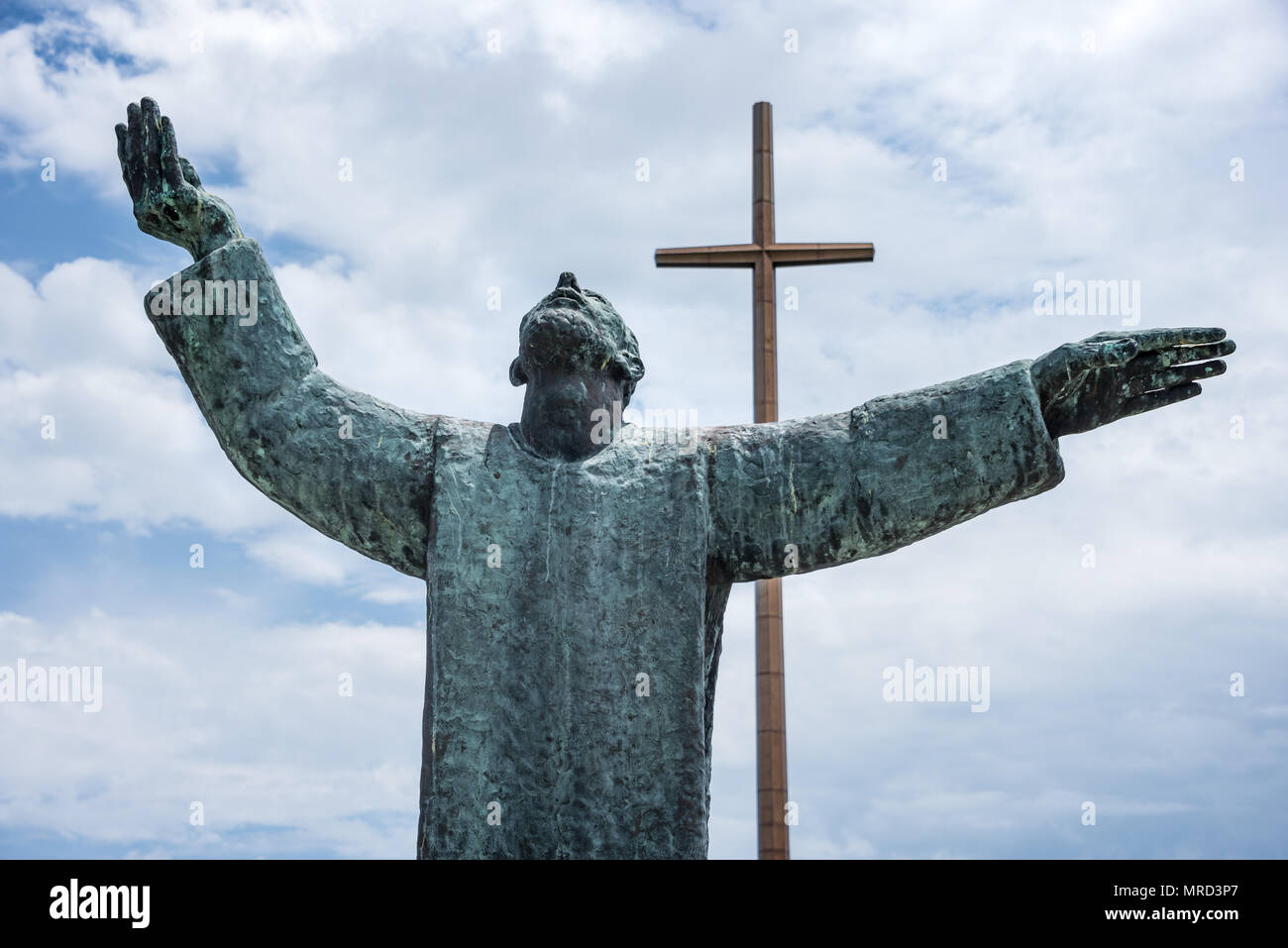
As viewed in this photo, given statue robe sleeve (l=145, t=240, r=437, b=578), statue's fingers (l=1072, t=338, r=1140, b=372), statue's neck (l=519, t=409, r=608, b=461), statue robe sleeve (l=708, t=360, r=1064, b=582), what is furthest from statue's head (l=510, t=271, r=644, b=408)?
A: statue's fingers (l=1072, t=338, r=1140, b=372)

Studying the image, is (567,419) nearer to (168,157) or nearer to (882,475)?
(882,475)

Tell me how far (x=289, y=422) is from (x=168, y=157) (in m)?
1.09

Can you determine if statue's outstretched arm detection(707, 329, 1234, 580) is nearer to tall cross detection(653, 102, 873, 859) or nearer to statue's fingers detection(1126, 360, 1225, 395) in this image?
statue's fingers detection(1126, 360, 1225, 395)

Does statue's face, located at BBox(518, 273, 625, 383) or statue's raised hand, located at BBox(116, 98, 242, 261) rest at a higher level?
statue's raised hand, located at BBox(116, 98, 242, 261)

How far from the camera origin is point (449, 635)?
4.87 meters

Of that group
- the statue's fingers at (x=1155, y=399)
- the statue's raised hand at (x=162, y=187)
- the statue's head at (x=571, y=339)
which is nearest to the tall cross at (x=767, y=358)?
the statue's head at (x=571, y=339)

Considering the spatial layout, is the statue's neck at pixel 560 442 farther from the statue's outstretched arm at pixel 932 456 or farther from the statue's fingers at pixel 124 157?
the statue's fingers at pixel 124 157

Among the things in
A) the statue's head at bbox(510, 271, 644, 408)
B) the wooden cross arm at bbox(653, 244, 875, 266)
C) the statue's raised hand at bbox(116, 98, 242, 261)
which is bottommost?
the statue's head at bbox(510, 271, 644, 408)

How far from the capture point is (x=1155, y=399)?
16.7 feet

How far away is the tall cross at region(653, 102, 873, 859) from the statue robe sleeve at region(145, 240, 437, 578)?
13.4 feet

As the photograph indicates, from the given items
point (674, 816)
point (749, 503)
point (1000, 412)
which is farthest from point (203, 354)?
point (1000, 412)

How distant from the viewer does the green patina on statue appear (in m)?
4.76
